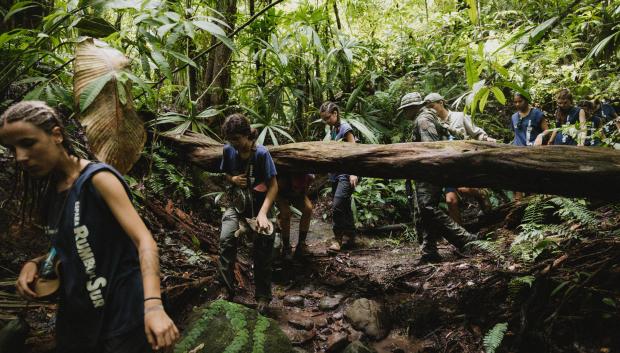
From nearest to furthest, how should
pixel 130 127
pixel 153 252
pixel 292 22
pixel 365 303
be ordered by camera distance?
pixel 153 252
pixel 130 127
pixel 365 303
pixel 292 22

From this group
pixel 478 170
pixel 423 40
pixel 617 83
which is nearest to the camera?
pixel 478 170

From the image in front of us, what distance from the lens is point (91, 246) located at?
5.05 feet

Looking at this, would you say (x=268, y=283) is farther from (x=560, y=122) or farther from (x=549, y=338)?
(x=560, y=122)

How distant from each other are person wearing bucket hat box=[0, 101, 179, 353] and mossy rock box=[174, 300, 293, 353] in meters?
1.25

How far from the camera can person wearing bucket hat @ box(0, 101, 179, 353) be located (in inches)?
59.3

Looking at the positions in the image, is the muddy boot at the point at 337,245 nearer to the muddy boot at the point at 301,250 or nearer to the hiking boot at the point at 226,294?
the muddy boot at the point at 301,250

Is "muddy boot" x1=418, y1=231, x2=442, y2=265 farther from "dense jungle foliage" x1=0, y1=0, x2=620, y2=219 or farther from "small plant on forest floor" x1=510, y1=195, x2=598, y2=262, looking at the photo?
"dense jungle foliage" x1=0, y1=0, x2=620, y2=219

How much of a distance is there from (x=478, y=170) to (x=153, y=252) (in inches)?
101

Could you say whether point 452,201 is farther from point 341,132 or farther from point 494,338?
point 494,338

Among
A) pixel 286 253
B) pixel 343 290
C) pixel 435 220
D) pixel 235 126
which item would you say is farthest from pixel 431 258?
pixel 235 126

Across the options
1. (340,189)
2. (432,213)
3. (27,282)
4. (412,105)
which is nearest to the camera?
(27,282)

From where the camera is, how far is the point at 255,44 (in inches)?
275

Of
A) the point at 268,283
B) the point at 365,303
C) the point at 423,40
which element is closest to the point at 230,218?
the point at 268,283

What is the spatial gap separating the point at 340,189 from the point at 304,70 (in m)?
3.69
